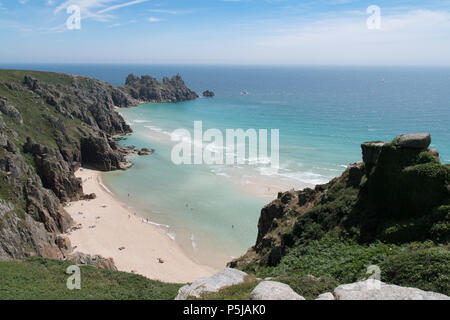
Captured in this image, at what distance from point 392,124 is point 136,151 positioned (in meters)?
77.0

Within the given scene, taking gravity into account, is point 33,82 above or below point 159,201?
above

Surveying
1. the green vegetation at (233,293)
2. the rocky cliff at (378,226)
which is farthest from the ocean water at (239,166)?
the green vegetation at (233,293)

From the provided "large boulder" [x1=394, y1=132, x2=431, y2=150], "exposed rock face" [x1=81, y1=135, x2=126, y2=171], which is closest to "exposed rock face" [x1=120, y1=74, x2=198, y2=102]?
"exposed rock face" [x1=81, y1=135, x2=126, y2=171]

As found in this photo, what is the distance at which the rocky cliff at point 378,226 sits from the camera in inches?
532

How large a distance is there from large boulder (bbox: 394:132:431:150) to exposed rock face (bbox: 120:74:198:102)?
14762cm

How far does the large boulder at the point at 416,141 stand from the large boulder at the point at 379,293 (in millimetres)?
11960

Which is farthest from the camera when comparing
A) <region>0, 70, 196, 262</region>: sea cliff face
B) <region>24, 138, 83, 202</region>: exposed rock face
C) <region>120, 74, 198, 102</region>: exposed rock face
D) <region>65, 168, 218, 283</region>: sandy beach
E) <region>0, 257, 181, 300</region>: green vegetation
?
<region>120, 74, 198, 102</region>: exposed rock face

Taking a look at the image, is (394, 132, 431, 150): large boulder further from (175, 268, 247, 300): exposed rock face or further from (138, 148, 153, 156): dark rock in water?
(138, 148, 153, 156): dark rock in water

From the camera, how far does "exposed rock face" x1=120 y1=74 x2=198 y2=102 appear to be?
515 ft

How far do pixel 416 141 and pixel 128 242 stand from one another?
32.7 meters

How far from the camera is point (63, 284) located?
18047 mm
